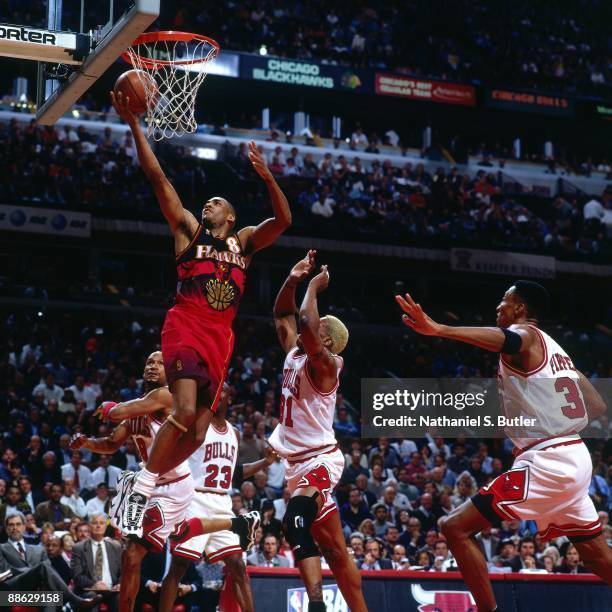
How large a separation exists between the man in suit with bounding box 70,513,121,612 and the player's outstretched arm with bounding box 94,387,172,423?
3541mm

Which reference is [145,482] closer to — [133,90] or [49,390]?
[133,90]

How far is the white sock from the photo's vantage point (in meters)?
7.05

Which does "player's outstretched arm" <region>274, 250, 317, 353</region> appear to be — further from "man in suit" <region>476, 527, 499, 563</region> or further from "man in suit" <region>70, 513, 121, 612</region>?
"man in suit" <region>476, 527, 499, 563</region>

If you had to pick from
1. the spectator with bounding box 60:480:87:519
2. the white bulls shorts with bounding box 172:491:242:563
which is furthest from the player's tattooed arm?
the spectator with bounding box 60:480:87:519

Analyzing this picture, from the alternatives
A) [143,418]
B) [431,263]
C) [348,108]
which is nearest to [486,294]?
[431,263]

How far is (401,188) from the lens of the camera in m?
26.9

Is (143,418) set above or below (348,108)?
below

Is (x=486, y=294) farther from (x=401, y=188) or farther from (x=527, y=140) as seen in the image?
(x=527, y=140)

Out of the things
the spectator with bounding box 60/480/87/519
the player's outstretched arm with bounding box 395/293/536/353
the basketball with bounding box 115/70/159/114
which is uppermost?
the basketball with bounding box 115/70/159/114

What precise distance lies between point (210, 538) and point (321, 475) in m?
1.72

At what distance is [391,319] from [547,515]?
61.0 ft

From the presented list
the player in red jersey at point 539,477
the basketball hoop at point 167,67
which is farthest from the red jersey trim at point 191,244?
the player in red jersey at point 539,477

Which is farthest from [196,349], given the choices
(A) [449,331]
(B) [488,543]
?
(B) [488,543]

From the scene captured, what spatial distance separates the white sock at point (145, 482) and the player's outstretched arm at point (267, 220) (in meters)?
1.75
